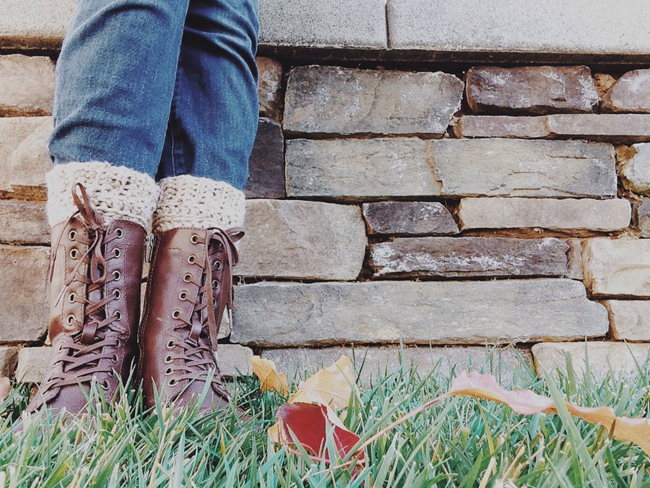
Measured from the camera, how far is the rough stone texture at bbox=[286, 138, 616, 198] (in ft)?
4.38

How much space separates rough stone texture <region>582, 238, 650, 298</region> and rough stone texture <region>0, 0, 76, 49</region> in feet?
4.80

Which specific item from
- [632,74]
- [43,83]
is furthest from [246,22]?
[632,74]

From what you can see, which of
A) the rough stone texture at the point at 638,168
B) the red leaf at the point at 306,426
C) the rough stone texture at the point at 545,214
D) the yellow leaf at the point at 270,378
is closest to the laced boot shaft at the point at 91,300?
the yellow leaf at the point at 270,378

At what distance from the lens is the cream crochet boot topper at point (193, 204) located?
3.00 ft

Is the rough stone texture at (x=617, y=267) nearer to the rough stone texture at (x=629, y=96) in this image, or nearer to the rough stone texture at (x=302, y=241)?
the rough stone texture at (x=629, y=96)

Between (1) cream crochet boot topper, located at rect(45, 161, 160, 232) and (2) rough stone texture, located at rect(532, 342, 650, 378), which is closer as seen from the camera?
(1) cream crochet boot topper, located at rect(45, 161, 160, 232)

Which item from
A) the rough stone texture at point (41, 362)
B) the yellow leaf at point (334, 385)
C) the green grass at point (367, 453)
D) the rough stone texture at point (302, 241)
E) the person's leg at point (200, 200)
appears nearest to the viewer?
the green grass at point (367, 453)

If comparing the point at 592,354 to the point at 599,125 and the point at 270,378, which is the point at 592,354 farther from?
the point at 270,378

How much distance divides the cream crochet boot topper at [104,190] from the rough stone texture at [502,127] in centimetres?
86

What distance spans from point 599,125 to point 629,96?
13cm

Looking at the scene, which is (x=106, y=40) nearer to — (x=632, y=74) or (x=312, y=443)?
(x=312, y=443)

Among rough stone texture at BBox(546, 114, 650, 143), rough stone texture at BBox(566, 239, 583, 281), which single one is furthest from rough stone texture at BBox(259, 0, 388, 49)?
rough stone texture at BBox(566, 239, 583, 281)

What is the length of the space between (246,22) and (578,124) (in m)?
0.91

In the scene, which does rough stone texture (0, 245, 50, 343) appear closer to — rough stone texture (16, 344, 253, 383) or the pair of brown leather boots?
rough stone texture (16, 344, 253, 383)
